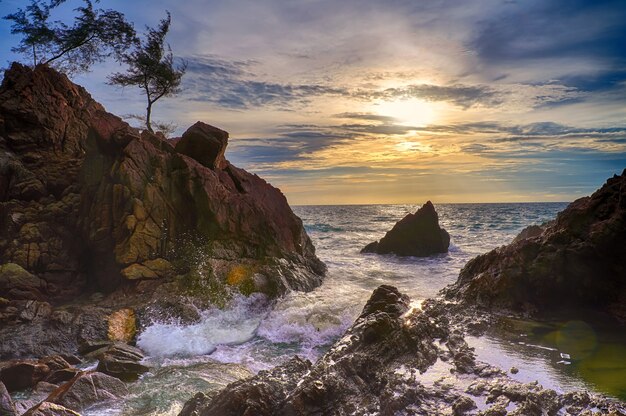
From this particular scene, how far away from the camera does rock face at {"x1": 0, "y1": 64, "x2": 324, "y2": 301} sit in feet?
51.9

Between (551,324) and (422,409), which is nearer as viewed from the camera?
(422,409)

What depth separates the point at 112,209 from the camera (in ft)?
54.4

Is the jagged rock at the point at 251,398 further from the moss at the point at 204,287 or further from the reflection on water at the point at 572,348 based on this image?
the moss at the point at 204,287

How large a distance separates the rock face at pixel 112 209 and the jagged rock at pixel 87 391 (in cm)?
700

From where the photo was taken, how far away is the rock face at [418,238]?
105 ft

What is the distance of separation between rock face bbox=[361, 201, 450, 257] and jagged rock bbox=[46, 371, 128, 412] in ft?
83.6

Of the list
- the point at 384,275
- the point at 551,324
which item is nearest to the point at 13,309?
the point at 551,324

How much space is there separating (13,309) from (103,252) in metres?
4.07

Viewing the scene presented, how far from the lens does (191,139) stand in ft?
67.7

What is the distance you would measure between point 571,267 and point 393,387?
6.34 metres

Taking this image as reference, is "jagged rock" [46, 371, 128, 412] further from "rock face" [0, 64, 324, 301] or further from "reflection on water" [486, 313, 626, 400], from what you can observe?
"reflection on water" [486, 313, 626, 400]

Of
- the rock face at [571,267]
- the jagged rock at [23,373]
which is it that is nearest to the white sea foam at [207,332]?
the jagged rock at [23,373]

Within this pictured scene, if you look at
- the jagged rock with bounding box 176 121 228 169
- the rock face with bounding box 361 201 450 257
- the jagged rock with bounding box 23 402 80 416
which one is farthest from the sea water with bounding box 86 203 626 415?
the jagged rock with bounding box 176 121 228 169

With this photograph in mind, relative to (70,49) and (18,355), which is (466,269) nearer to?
(18,355)
